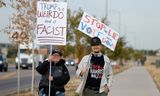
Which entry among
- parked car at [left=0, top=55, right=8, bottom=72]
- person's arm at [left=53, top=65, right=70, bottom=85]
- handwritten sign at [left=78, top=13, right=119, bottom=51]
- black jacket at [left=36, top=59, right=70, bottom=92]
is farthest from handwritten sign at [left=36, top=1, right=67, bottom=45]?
parked car at [left=0, top=55, right=8, bottom=72]

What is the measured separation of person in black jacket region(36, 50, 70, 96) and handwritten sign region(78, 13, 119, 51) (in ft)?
11.6

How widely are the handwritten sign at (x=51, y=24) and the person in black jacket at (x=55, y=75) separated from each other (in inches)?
59.8

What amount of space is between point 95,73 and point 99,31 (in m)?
4.40

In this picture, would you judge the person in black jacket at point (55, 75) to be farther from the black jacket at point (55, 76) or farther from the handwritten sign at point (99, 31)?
the handwritten sign at point (99, 31)

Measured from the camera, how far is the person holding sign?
8789 millimetres

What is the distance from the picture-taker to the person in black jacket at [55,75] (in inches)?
367

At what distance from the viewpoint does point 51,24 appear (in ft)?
36.4

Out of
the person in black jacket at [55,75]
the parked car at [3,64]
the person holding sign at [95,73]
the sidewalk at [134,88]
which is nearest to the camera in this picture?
the person holding sign at [95,73]

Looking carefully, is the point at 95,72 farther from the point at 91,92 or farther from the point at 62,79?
the point at 62,79

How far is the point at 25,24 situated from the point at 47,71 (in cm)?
910

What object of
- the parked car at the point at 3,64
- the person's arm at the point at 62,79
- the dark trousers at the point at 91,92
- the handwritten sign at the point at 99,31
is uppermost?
the handwritten sign at the point at 99,31

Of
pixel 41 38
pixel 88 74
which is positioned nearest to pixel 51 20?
pixel 41 38

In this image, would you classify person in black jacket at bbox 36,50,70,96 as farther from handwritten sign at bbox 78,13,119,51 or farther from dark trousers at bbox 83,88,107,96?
handwritten sign at bbox 78,13,119,51

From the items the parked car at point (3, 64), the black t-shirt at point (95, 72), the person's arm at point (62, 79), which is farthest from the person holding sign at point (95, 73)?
the parked car at point (3, 64)
